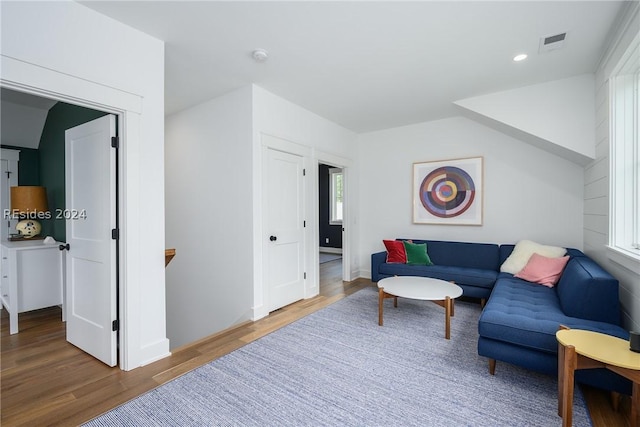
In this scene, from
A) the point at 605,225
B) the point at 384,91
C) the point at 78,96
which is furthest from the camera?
the point at 384,91

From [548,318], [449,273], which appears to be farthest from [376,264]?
[548,318]

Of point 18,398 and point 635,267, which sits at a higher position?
point 635,267

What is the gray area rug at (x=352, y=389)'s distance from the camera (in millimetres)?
1689

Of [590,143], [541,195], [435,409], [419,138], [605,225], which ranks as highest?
[419,138]

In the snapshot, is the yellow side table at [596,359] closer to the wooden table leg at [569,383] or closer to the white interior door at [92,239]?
the wooden table leg at [569,383]

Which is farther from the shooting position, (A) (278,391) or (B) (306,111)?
(B) (306,111)

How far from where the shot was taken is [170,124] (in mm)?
4125

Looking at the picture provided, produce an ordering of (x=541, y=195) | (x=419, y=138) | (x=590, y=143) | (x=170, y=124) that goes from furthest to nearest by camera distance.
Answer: (x=419, y=138) < (x=170, y=124) < (x=541, y=195) < (x=590, y=143)

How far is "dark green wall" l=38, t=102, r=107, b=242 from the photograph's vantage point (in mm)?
3518

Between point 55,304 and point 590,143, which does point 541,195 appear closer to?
point 590,143

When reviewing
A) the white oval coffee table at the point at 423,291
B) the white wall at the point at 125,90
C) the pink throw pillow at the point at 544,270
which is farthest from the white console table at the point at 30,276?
the pink throw pillow at the point at 544,270

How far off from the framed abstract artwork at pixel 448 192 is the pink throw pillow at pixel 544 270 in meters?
1.07

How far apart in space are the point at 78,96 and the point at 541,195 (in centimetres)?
494

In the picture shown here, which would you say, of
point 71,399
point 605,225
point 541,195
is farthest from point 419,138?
point 71,399
